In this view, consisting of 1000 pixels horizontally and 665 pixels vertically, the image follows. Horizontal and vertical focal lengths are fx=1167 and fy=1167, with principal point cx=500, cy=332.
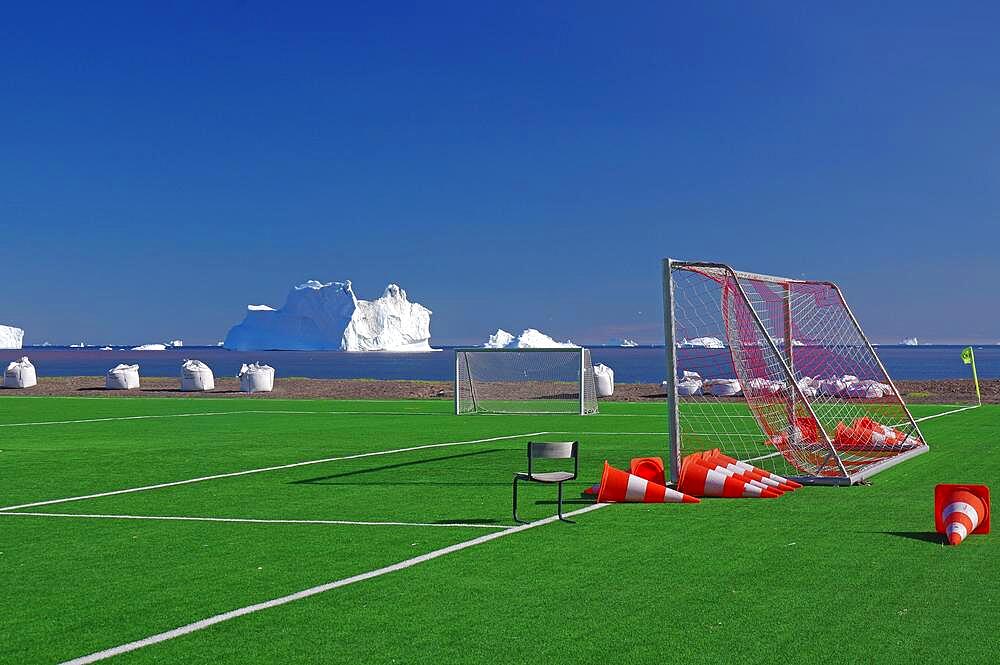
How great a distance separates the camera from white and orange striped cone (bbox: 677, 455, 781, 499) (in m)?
13.6

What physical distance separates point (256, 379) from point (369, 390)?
487 centimetres

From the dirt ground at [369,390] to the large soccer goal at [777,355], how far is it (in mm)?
21053

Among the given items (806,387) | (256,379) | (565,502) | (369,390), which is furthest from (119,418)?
(565,502)

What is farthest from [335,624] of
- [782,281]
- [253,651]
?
[782,281]

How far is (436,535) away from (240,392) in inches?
1571

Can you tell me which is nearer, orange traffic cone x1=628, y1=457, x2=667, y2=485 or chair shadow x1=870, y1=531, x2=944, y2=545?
chair shadow x1=870, y1=531, x2=944, y2=545

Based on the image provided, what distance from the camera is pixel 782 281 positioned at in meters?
18.0

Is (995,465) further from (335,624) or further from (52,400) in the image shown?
(52,400)

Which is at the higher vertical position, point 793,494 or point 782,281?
point 782,281

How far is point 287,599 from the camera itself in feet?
27.0

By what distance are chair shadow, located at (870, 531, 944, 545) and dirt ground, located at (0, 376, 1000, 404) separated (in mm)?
31571

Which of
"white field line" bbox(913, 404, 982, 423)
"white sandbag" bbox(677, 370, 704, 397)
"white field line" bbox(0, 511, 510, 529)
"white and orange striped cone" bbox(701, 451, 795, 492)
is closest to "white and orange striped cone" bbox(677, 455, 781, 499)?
"white and orange striped cone" bbox(701, 451, 795, 492)

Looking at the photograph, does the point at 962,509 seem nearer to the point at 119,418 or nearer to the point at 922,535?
the point at 922,535

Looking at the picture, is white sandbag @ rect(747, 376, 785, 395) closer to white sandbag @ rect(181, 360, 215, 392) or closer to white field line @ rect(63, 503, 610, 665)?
white field line @ rect(63, 503, 610, 665)
